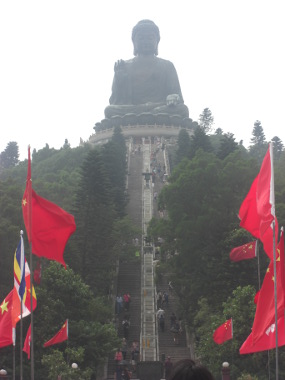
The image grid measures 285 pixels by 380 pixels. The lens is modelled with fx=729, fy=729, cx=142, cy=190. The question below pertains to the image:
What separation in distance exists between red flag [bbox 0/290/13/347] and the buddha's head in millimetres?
56472

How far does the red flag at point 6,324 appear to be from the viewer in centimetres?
1469

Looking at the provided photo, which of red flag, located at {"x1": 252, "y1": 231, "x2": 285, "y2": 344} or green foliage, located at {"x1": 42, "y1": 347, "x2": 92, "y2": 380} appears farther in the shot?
green foliage, located at {"x1": 42, "y1": 347, "x2": 92, "y2": 380}

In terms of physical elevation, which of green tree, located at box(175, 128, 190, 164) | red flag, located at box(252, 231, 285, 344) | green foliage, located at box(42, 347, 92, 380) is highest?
green tree, located at box(175, 128, 190, 164)

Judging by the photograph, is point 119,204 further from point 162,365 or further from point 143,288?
point 162,365

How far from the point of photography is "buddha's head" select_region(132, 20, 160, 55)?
6900 centimetres

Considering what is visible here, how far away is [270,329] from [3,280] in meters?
14.8

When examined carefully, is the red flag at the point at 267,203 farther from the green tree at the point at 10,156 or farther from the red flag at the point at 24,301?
the green tree at the point at 10,156

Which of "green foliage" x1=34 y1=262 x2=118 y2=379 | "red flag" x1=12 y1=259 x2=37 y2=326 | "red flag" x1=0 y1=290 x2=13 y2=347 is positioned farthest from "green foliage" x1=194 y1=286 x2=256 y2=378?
"red flag" x1=12 y1=259 x2=37 y2=326

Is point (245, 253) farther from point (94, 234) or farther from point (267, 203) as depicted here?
point (94, 234)

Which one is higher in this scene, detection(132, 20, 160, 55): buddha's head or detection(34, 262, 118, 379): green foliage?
detection(132, 20, 160, 55): buddha's head

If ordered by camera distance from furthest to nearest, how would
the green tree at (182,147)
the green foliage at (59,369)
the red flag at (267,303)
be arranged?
the green tree at (182,147) < the green foliage at (59,369) < the red flag at (267,303)

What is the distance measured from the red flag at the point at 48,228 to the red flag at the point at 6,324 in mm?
3409

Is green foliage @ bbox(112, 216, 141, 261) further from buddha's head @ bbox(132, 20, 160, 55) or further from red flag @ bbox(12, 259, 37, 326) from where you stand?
buddha's head @ bbox(132, 20, 160, 55)

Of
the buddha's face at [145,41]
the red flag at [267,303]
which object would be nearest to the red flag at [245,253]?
the red flag at [267,303]
